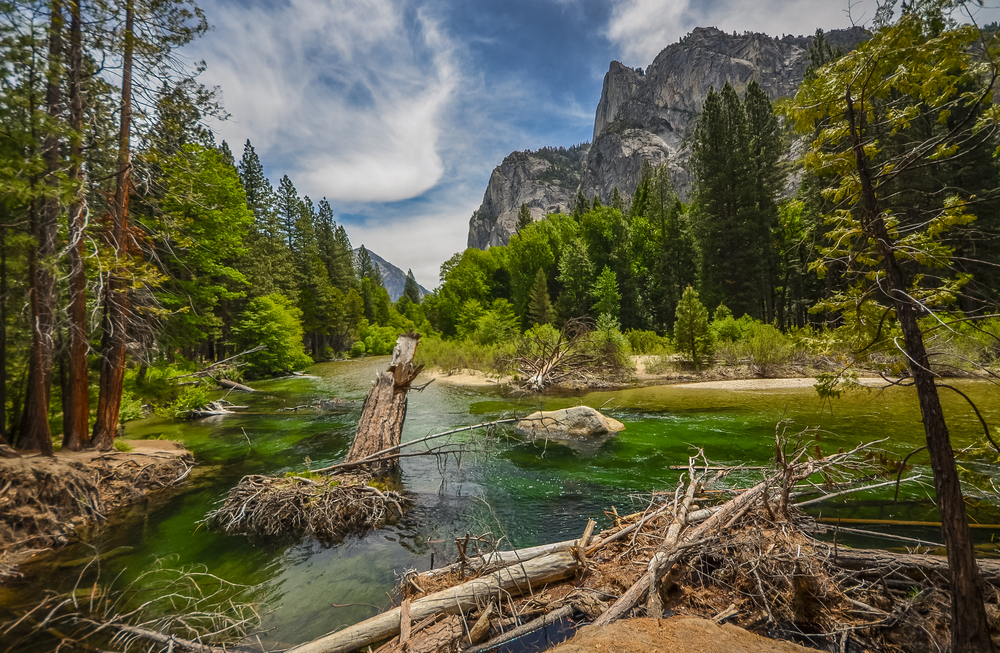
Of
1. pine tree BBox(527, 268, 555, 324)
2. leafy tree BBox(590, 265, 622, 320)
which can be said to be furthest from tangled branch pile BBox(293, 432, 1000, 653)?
pine tree BBox(527, 268, 555, 324)

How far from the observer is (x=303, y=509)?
5520 mm

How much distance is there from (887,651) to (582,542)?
7.70ft

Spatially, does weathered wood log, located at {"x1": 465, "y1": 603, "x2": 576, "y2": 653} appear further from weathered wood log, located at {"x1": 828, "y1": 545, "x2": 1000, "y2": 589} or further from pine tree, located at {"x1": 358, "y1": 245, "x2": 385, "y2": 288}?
pine tree, located at {"x1": 358, "y1": 245, "x2": 385, "y2": 288}

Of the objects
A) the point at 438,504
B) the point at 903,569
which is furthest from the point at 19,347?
the point at 903,569

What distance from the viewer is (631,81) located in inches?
5482

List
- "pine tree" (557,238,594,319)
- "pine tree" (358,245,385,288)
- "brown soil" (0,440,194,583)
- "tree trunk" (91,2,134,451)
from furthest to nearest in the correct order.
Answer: "pine tree" (358,245,385,288)
"pine tree" (557,238,594,319)
"tree trunk" (91,2,134,451)
"brown soil" (0,440,194,583)

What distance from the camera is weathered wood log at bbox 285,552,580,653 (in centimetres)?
317

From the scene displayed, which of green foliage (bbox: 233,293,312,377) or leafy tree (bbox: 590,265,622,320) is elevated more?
leafy tree (bbox: 590,265,622,320)

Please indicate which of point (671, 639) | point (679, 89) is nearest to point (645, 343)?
point (671, 639)

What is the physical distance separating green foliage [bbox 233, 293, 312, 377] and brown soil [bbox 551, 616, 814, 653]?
82.1 ft

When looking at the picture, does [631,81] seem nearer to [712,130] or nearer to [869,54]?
[712,130]

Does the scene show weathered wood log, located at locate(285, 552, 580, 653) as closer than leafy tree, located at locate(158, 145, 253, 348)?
Yes

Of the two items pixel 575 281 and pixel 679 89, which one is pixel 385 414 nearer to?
pixel 575 281

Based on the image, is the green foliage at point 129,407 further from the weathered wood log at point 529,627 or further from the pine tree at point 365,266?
the pine tree at point 365,266
